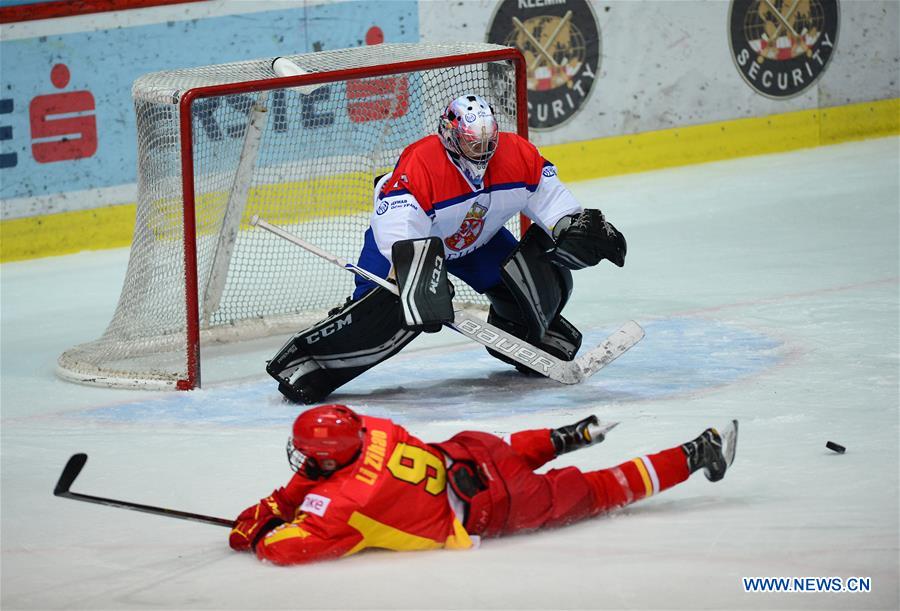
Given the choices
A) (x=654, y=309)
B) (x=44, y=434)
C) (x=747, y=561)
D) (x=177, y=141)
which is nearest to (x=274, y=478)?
(x=44, y=434)

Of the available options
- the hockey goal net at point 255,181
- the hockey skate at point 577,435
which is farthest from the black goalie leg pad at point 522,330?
the hockey skate at point 577,435

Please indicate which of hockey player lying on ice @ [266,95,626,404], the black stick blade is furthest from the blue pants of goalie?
the black stick blade

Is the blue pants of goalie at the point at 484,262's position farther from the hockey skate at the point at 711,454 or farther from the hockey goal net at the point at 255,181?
the hockey skate at the point at 711,454

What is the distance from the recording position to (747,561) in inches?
135

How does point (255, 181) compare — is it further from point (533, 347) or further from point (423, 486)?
point (423, 486)

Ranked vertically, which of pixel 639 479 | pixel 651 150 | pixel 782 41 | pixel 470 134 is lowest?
pixel 651 150

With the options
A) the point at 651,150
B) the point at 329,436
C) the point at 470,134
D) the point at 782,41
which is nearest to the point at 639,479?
the point at 329,436

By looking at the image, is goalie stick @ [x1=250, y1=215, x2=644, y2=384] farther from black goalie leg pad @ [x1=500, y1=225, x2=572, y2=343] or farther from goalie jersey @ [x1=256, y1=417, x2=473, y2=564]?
goalie jersey @ [x1=256, y1=417, x2=473, y2=564]

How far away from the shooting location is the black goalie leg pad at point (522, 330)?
5.33 m

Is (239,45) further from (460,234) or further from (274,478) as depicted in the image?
(274,478)

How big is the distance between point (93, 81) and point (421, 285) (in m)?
3.67

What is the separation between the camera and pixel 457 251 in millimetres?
5242

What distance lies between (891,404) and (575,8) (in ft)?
15.6

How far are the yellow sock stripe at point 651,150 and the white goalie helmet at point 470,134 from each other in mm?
3579
